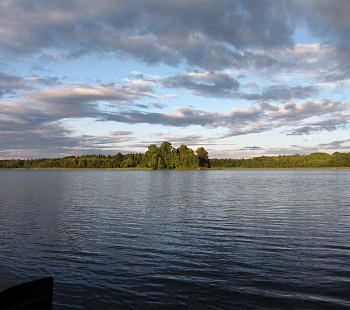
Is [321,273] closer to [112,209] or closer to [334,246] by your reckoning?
[334,246]

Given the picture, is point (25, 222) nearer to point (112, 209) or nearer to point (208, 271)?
point (112, 209)

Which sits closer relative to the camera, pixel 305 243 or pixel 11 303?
pixel 11 303

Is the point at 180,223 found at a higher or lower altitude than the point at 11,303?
lower

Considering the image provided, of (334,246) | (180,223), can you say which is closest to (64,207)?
(180,223)

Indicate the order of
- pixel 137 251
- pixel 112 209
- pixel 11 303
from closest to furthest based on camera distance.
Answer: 1. pixel 11 303
2. pixel 137 251
3. pixel 112 209

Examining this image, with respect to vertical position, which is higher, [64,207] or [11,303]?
[11,303]

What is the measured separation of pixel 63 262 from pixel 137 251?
14.5ft

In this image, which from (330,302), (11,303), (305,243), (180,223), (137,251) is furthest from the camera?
(180,223)

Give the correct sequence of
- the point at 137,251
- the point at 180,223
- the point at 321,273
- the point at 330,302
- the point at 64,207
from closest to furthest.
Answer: the point at 330,302
the point at 321,273
the point at 137,251
the point at 180,223
the point at 64,207

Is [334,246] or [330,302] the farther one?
[334,246]

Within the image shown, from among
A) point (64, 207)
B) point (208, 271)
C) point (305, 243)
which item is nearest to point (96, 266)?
point (208, 271)

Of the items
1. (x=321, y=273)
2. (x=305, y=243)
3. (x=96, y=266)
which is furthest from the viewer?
(x=305, y=243)

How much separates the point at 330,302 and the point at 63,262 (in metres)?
13.5

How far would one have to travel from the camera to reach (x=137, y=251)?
18.4m
